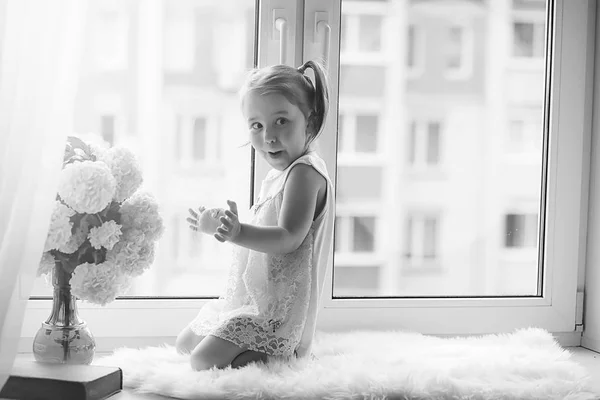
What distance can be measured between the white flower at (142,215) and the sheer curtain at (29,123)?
0.59 ft

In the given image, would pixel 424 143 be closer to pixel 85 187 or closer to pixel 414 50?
pixel 414 50

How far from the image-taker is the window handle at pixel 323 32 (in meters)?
1.68

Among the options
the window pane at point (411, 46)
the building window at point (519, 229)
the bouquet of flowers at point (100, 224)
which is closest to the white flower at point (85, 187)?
the bouquet of flowers at point (100, 224)

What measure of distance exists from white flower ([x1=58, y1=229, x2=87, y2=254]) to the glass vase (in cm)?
6

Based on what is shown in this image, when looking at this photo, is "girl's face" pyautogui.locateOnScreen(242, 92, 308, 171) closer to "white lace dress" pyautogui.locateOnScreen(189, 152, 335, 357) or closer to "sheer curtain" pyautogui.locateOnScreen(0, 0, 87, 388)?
"white lace dress" pyautogui.locateOnScreen(189, 152, 335, 357)

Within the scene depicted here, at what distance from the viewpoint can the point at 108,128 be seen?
1720mm

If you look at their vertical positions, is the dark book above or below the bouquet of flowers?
below

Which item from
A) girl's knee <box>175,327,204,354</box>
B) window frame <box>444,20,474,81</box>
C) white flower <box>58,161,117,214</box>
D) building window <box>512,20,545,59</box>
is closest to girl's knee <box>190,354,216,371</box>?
girl's knee <box>175,327,204,354</box>

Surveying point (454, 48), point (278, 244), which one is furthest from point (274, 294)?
point (454, 48)

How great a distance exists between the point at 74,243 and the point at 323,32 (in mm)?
713

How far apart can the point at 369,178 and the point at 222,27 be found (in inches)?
19.0

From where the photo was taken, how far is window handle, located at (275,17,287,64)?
1664 mm

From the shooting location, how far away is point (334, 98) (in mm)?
1722

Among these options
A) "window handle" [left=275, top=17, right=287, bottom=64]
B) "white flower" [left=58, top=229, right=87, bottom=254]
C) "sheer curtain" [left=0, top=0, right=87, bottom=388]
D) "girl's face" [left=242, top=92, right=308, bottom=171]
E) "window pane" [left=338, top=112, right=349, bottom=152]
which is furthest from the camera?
"window pane" [left=338, top=112, right=349, bottom=152]
